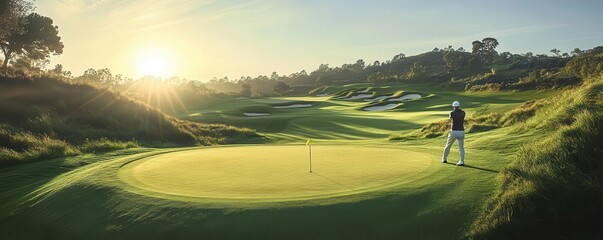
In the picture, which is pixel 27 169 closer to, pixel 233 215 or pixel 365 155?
pixel 233 215

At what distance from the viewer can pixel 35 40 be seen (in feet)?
185

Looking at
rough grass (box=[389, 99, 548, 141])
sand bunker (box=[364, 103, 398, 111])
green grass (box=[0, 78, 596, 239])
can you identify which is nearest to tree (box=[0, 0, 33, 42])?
green grass (box=[0, 78, 596, 239])

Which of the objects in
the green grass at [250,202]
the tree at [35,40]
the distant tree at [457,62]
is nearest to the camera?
the green grass at [250,202]

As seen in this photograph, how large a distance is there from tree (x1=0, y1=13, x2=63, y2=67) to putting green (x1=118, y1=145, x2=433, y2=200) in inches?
2002

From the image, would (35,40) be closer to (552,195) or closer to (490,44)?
(552,195)

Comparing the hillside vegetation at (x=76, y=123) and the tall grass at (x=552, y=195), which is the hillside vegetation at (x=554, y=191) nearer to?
the tall grass at (x=552, y=195)

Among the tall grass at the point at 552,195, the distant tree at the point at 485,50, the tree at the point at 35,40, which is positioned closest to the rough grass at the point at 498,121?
the tall grass at the point at 552,195

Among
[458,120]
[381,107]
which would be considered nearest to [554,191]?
[458,120]

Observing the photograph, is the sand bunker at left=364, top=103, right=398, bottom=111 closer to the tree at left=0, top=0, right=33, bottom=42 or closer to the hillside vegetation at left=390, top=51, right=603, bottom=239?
the tree at left=0, top=0, right=33, bottom=42

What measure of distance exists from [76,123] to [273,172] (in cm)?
1738

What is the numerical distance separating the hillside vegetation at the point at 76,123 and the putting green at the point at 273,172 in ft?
22.9

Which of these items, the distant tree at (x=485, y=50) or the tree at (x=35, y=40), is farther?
the distant tree at (x=485, y=50)

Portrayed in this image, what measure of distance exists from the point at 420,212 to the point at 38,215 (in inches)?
315

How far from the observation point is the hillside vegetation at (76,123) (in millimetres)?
17028
